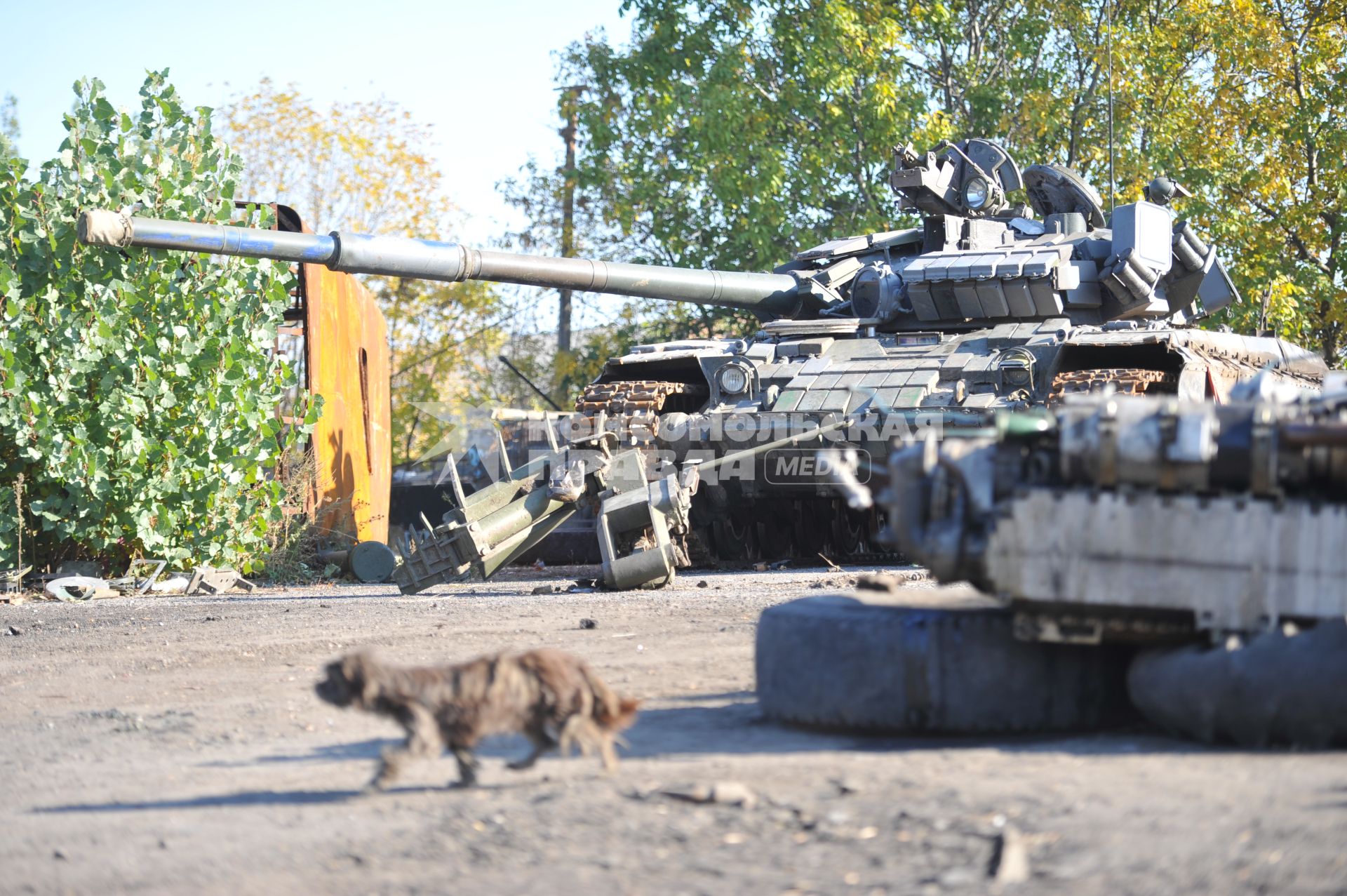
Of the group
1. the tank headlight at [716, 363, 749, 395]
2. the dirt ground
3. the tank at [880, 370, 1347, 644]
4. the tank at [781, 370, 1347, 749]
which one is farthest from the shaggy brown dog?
the tank headlight at [716, 363, 749, 395]

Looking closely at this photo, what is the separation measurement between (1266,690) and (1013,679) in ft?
2.56

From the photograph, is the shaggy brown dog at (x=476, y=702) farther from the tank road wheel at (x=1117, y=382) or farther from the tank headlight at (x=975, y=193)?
the tank headlight at (x=975, y=193)

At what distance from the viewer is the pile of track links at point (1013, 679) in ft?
14.5

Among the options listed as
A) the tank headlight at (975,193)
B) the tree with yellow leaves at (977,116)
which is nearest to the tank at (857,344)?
the tank headlight at (975,193)

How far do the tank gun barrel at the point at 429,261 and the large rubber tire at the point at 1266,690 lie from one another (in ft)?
22.8

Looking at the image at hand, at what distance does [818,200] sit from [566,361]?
6953 millimetres

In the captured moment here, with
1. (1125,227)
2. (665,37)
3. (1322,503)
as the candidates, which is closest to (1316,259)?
(665,37)

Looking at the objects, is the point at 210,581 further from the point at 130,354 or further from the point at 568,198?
the point at 568,198

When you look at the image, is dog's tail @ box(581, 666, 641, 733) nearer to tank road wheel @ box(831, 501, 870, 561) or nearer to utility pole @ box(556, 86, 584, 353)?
tank road wheel @ box(831, 501, 870, 561)

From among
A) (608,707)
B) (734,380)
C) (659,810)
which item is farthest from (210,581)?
(659,810)

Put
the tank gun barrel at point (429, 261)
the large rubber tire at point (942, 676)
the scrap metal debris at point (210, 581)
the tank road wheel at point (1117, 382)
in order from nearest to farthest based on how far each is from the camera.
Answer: the large rubber tire at point (942, 676) < the tank gun barrel at point (429, 261) < the tank road wheel at point (1117, 382) < the scrap metal debris at point (210, 581)

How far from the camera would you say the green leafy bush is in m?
11.2

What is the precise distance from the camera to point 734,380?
456 inches

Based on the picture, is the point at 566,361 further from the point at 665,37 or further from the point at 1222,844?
the point at 1222,844
